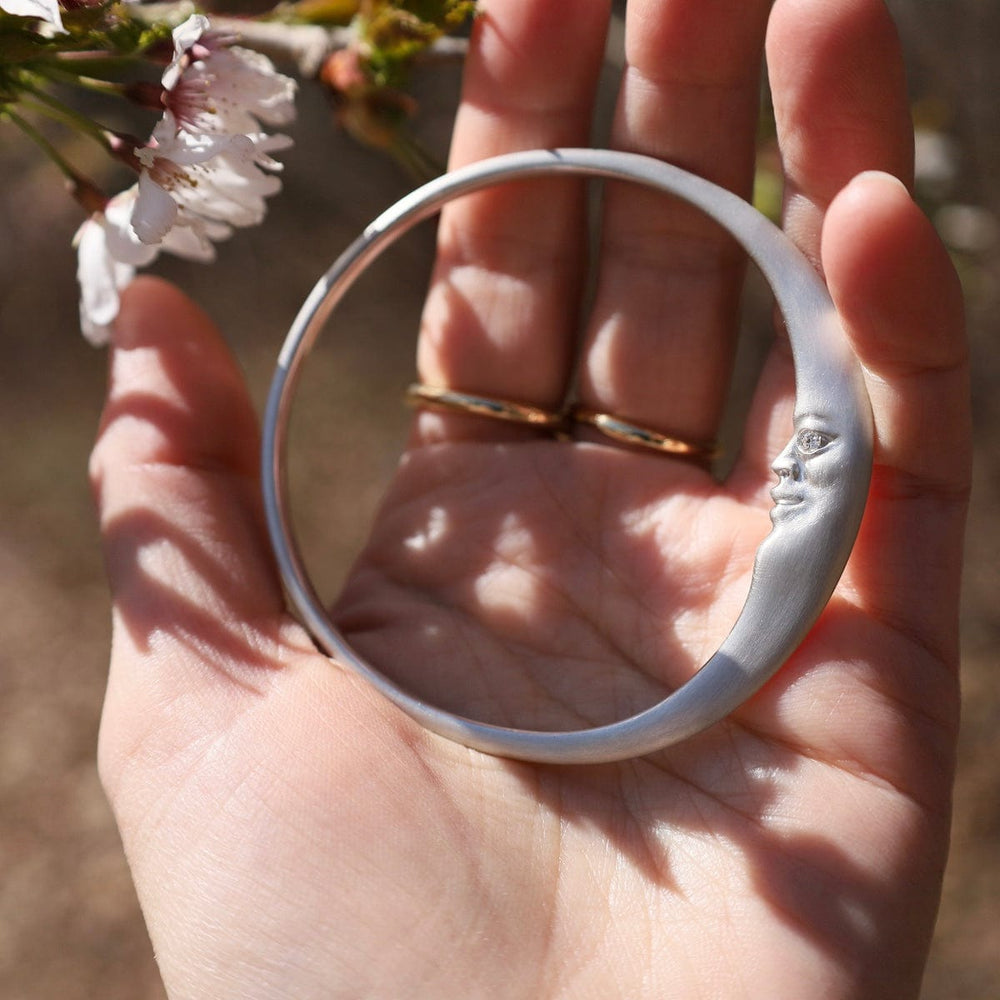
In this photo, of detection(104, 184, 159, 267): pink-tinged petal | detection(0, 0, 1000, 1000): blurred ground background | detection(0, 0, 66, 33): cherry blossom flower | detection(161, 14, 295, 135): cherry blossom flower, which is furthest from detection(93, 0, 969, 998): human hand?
detection(0, 0, 1000, 1000): blurred ground background

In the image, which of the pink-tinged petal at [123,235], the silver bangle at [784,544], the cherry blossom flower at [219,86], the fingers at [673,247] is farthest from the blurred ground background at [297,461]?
the pink-tinged petal at [123,235]

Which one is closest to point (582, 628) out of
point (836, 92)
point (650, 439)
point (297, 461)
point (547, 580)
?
point (547, 580)

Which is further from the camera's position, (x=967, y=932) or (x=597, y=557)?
(x=967, y=932)

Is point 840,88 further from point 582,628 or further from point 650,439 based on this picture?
point 582,628

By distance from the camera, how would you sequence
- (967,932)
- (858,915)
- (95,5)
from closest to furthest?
(95,5) → (858,915) → (967,932)

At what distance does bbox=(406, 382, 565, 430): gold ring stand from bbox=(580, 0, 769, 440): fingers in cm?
5

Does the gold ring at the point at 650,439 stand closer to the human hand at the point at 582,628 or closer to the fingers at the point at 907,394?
the human hand at the point at 582,628

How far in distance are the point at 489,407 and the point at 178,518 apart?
0.36 meters

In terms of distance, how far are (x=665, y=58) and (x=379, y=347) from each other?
157 centimetres

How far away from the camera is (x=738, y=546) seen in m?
1.06

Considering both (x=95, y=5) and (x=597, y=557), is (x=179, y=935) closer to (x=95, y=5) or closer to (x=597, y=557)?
(x=597, y=557)

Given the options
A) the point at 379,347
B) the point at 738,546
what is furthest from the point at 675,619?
the point at 379,347

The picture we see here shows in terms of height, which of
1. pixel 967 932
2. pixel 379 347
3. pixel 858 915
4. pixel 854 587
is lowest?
pixel 967 932

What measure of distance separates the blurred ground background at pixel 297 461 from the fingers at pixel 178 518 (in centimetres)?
108
